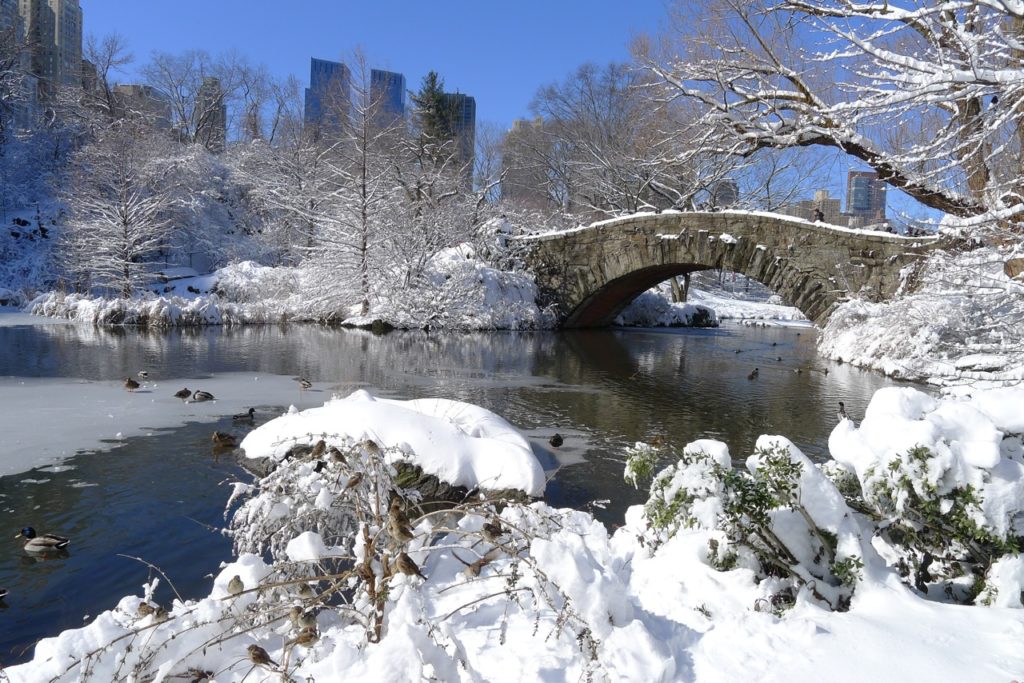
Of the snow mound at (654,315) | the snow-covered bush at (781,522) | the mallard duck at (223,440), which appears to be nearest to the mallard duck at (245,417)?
the mallard duck at (223,440)

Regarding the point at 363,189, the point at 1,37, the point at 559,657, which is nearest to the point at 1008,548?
the point at 559,657

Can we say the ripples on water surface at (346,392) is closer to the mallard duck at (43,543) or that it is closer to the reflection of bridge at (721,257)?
the mallard duck at (43,543)

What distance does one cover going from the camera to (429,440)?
5.46m

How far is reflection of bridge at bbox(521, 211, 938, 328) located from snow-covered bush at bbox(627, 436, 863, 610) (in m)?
10.2

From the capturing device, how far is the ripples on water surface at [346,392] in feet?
13.7

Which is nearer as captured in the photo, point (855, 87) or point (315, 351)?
point (855, 87)

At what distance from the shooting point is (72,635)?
247 centimetres

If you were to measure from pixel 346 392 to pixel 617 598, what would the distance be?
738 cm

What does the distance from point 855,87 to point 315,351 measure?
11.5 m

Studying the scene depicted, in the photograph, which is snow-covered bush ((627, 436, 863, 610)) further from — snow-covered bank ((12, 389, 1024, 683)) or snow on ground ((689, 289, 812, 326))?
snow on ground ((689, 289, 812, 326))

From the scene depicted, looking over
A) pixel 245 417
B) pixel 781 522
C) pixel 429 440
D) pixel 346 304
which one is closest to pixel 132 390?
pixel 245 417

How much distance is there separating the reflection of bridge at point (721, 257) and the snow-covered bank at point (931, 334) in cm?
59

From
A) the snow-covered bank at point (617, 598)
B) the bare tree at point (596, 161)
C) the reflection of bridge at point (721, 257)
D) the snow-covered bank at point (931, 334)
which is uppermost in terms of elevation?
the bare tree at point (596, 161)

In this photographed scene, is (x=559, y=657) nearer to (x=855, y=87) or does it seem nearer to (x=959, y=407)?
(x=959, y=407)
